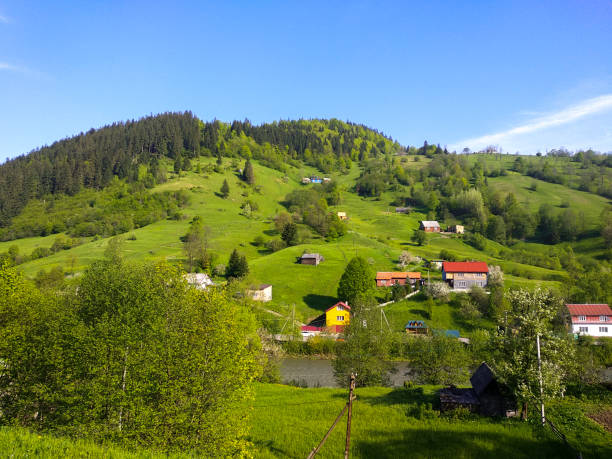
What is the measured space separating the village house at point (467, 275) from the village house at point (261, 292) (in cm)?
4546

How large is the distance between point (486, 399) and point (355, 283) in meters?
57.1

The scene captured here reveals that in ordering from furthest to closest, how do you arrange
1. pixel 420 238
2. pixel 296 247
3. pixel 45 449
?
→ pixel 420 238 → pixel 296 247 → pixel 45 449

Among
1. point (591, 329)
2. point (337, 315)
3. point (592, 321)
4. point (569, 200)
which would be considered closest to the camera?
point (591, 329)

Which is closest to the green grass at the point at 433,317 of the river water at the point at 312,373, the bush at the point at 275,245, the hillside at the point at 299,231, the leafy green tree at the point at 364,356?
the hillside at the point at 299,231

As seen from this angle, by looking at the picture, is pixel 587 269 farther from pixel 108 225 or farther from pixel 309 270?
pixel 108 225

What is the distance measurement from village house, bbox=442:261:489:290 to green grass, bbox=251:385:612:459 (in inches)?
2455

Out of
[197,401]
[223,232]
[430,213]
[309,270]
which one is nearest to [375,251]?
[309,270]

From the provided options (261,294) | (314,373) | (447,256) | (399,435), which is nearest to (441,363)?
(399,435)

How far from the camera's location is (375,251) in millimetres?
115000

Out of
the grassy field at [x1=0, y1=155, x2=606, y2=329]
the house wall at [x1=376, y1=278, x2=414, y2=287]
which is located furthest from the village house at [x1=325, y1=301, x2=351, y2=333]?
the house wall at [x1=376, y1=278, x2=414, y2=287]

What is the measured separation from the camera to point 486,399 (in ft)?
81.7

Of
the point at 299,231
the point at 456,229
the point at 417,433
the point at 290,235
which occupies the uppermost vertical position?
the point at 299,231

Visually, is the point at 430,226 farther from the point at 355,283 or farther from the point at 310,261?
the point at 355,283

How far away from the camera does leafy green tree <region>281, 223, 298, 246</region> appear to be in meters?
123
